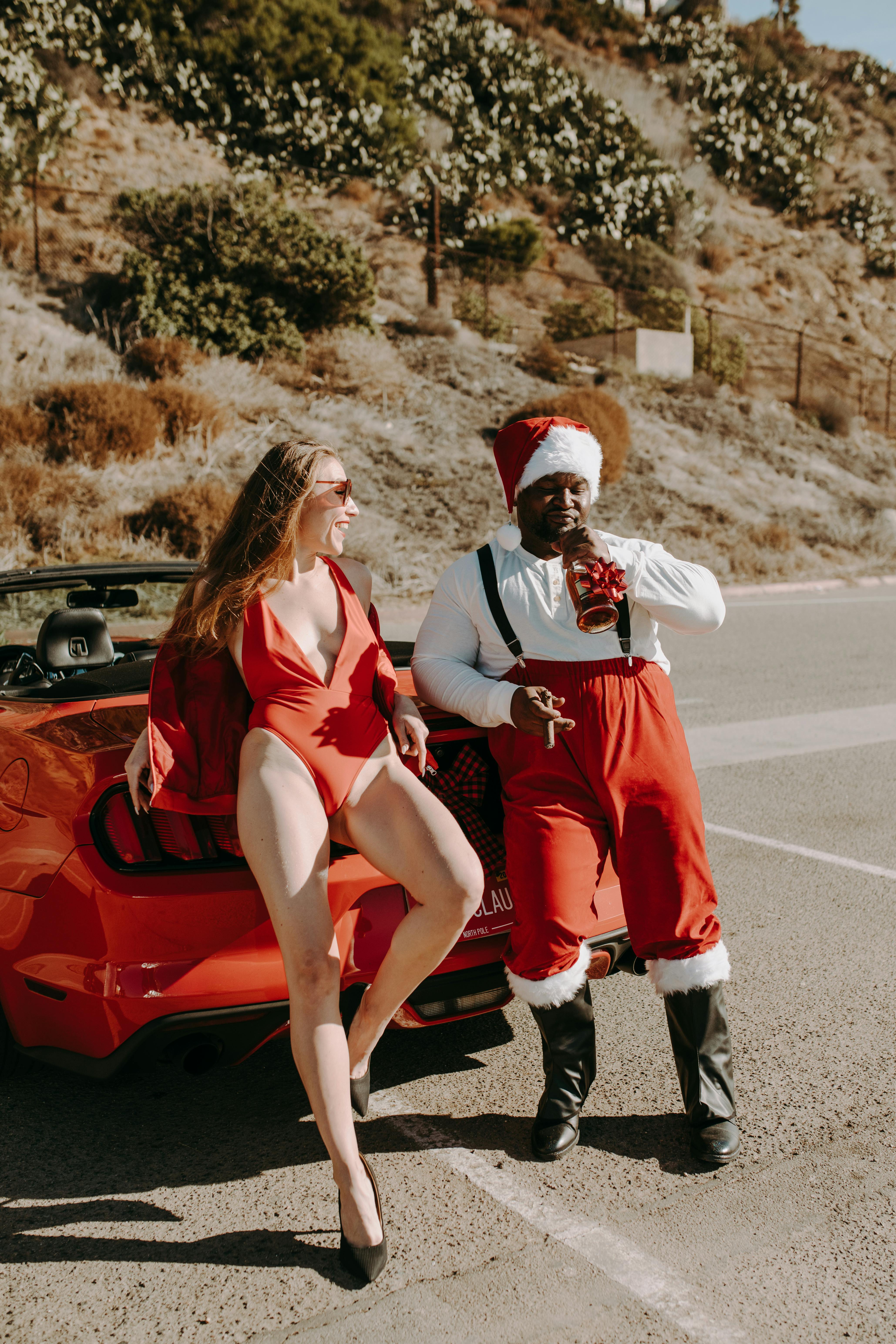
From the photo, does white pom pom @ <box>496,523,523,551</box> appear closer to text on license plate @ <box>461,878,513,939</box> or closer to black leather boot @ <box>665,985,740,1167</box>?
text on license plate @ <box>461,878,513,939</box>

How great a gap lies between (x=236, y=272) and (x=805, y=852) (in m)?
21.6

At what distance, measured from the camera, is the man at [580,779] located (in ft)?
9.32

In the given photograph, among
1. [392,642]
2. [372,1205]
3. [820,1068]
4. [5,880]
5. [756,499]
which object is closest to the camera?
[372,1205]

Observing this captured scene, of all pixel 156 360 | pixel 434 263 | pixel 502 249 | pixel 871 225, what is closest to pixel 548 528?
pixel 156 360

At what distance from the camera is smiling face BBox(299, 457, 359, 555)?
282 centimetres

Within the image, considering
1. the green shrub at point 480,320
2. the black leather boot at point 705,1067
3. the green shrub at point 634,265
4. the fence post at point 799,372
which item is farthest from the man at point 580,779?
the green shrub at point 634,265

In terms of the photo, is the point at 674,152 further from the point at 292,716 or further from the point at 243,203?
the point at 292,716

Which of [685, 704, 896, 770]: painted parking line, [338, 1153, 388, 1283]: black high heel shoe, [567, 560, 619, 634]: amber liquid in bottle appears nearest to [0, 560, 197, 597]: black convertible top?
[567, 560, 619, 634]: amber liquid in bottle

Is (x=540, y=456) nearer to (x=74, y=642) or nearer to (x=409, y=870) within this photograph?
(x=409, y=870)

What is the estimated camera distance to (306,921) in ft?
8.23

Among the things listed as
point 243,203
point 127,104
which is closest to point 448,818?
point 243,203

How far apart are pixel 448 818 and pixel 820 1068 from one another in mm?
1385

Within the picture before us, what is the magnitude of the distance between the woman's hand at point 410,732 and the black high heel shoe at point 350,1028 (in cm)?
56

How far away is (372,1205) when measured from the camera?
7.75ft
